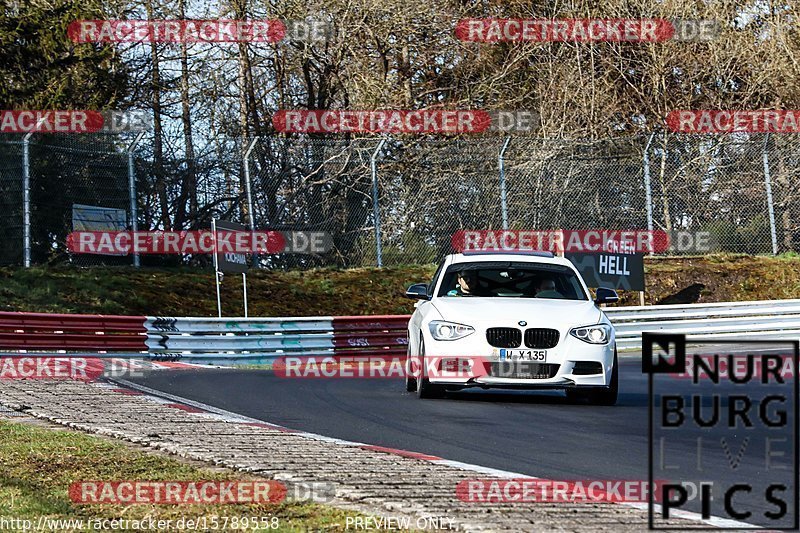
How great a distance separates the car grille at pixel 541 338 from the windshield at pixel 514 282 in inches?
44.2

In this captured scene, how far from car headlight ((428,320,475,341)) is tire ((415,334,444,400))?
0.25 metres

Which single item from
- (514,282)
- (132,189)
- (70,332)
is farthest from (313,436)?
(132,189)

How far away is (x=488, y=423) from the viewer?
34.8 feet

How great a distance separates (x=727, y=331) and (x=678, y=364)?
20286 millimetres

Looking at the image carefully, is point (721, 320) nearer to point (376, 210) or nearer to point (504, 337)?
point (376, 210)

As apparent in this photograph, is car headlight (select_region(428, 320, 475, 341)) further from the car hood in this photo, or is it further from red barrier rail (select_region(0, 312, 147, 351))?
red barrier rail (select_region(0, 312, 147, 351))

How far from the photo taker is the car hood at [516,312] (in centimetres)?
1195

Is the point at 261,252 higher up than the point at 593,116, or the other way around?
the point at 593,116

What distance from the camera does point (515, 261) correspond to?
13.5 metres

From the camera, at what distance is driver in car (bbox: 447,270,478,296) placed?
13.1 metres

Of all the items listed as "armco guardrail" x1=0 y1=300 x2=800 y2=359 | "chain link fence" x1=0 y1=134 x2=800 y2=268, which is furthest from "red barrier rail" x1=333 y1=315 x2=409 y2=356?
"chain link fence" x1=0 y1=134 x2=800 y2=268

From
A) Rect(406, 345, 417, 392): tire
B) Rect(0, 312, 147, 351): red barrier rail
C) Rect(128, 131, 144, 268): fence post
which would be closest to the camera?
Rect(406, 345, 417, 392): tire

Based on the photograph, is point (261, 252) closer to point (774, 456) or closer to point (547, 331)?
point (547, 331)

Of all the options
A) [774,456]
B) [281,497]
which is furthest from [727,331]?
[281,497]
